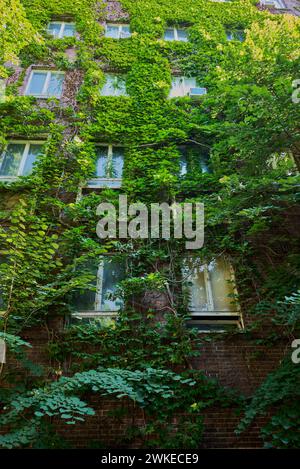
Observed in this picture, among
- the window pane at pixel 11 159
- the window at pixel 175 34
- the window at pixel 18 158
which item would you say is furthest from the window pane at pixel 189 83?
the window pane at pixel 11 159

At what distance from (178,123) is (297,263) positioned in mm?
5755

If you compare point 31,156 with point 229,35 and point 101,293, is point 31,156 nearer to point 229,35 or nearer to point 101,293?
point 101,293

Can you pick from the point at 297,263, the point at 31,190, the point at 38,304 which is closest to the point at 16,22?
the point at 31,190

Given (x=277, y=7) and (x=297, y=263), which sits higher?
(x=277, y=7)

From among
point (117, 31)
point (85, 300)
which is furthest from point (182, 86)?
point (85, 300)

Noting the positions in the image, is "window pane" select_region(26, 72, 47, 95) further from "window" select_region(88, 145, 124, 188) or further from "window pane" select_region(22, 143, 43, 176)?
"window" select_region(88, 145, 124, 188)

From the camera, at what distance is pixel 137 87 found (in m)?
10.9

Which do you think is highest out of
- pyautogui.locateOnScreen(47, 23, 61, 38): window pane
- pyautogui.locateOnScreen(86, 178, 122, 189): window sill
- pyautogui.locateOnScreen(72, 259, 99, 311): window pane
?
pyautogui.locateOnScreen(47, 23, 61, 38): window pane

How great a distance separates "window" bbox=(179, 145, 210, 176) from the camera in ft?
30.0

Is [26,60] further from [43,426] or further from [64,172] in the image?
[43,426]

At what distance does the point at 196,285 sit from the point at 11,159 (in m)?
6.42

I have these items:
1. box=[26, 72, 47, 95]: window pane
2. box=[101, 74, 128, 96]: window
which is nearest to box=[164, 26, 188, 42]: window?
box=[101, 74, 128, 96]: window

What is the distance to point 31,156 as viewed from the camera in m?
9.52

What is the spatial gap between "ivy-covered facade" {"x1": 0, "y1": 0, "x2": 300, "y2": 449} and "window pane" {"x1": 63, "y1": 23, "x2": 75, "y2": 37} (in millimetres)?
2371
